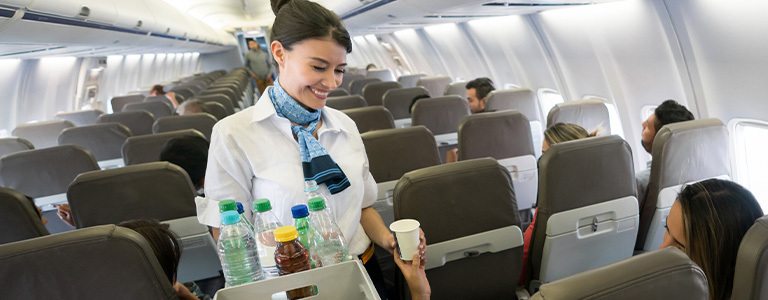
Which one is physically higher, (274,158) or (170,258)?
(274,158)

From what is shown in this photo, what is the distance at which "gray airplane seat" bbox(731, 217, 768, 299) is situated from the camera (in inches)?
50.2

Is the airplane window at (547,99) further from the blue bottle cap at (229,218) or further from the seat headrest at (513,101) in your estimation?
the blue bottle cap at (229,218)

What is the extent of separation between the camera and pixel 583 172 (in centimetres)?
228

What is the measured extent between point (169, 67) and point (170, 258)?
20.5 m

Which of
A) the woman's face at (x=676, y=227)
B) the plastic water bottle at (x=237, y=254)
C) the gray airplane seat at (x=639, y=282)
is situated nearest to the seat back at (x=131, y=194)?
the plastic water bottle at (x=237, y=254)

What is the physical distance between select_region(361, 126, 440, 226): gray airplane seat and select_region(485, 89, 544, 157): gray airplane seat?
6.38 ft

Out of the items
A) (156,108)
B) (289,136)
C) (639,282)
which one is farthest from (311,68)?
(156,108)

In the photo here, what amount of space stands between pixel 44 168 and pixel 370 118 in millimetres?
2658

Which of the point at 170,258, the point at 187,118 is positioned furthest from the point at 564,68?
the point at 170,258

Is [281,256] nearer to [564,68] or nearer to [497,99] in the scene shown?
[497,99]

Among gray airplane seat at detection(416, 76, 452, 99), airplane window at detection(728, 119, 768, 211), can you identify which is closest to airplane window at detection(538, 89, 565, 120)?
gray airplane seat at detection(416, 76, 452, 99)

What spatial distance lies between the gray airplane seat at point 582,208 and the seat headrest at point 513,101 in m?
2.68

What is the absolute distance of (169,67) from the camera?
2009 centimetres

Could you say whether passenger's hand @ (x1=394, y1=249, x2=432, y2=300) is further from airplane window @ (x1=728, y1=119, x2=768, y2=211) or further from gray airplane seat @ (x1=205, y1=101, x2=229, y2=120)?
gray airplane seat @ (x1=205, y1=101, x2=229, y2=120)
